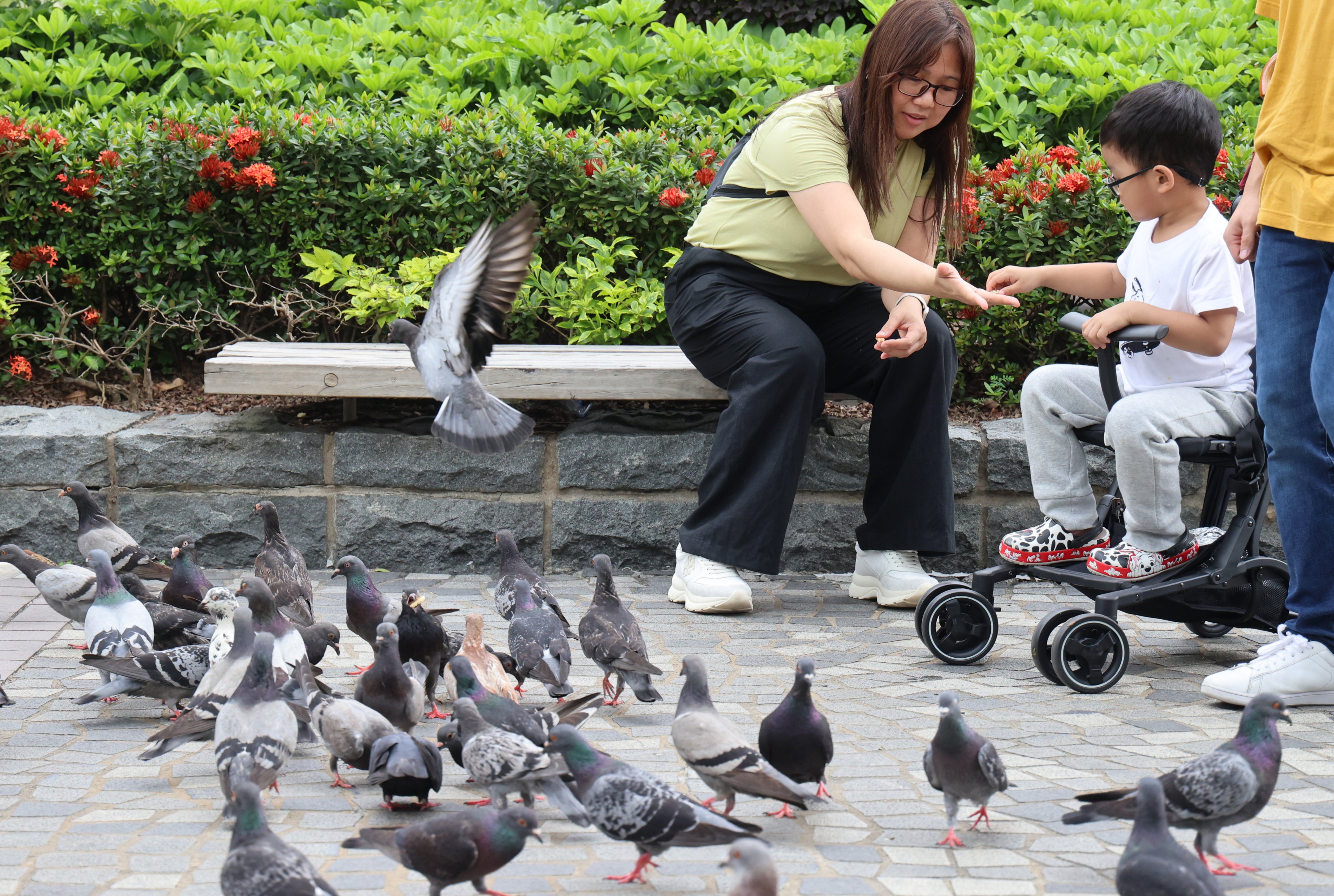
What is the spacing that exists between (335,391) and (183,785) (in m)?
2.36

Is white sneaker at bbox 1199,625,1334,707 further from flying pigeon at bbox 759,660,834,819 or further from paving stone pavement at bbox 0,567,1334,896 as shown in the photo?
flying pigeon at bbox 759,660,834,819

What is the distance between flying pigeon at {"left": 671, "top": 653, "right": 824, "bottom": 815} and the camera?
10.1 feet

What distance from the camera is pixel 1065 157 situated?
6379 millimetres

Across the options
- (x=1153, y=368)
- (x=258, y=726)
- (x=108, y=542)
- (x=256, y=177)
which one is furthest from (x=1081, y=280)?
(x=108, y=542)

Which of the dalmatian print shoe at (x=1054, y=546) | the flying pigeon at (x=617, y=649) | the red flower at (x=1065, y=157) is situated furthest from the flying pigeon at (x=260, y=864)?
the red flower at (x=1065, y=157)

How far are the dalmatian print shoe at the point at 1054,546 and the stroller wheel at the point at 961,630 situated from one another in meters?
0.21

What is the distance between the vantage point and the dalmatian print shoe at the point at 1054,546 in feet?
14.7

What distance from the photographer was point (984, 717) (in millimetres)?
4051

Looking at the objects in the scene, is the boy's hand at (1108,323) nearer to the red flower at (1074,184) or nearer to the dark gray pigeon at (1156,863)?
the dark gray pigeon at (1156,863)

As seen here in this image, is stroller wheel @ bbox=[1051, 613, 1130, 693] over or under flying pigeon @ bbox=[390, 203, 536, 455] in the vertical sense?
under

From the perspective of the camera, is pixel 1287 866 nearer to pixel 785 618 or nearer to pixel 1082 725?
pixel 1082 725

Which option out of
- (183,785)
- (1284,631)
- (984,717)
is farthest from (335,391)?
(1284,631)

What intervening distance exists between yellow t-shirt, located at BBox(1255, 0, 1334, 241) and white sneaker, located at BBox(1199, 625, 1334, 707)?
3.91 feet

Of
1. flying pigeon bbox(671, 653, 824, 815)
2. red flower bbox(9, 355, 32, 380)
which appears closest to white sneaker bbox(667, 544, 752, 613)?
flying pigeon bbox(671, 653, 824, 815)
